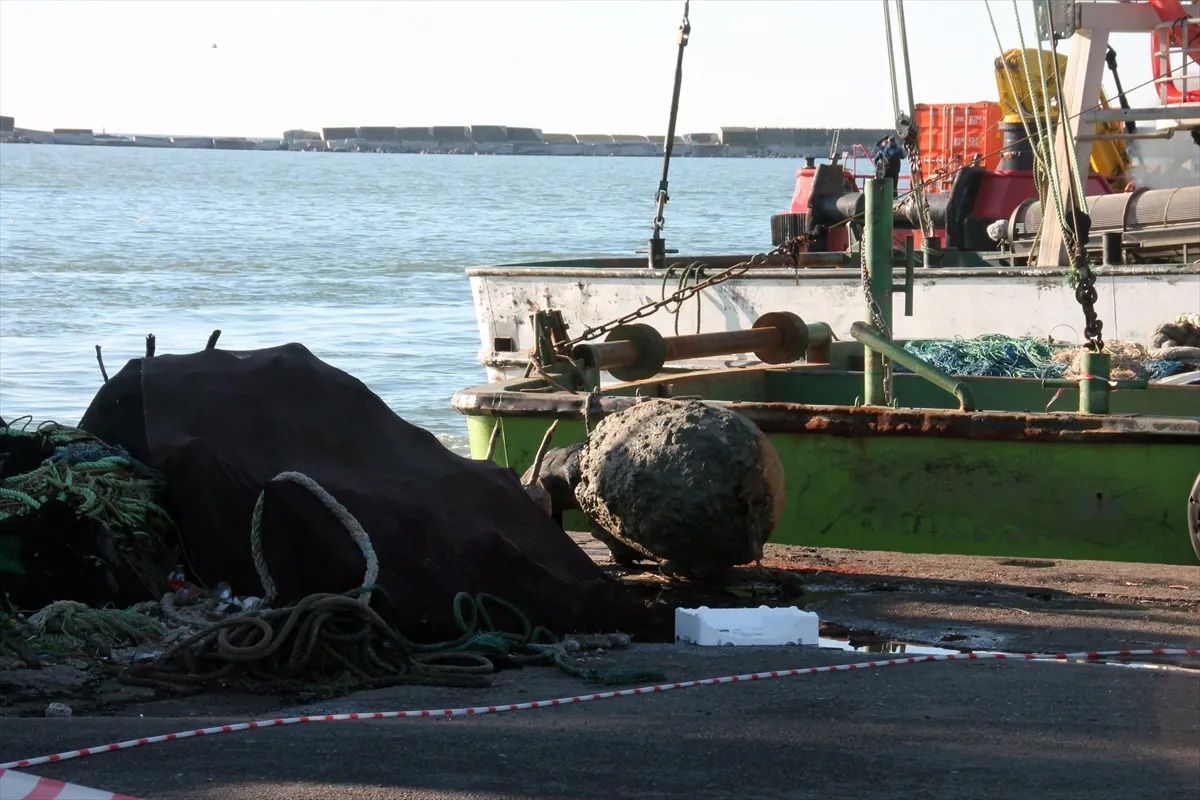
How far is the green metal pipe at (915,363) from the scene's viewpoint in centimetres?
790

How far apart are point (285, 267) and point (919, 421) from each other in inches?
1402

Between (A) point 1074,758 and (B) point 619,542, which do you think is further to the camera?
(B) point 619,542

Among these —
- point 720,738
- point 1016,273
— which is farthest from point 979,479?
point 1016,273

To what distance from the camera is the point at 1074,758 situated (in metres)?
4.50

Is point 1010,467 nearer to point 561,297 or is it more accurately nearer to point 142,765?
point 142,765

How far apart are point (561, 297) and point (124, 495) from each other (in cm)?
832

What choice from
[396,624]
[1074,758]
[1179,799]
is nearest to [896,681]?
[1074,758]

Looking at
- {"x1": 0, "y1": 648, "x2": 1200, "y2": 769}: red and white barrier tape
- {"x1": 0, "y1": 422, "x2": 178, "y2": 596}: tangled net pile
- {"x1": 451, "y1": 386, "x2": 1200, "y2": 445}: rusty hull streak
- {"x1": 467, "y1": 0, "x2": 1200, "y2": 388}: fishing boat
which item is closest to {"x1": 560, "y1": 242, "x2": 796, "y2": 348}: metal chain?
{"x1": 451, "y1": 386, "x2": 1200, "y2": 445}: rusty hull streak

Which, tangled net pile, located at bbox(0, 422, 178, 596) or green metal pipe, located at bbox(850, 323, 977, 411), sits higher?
green metal pipe, located at bbox(850, 323, 977, 411)

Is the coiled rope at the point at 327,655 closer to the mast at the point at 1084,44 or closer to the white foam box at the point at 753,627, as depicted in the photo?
the white foam box at the point at 753,627

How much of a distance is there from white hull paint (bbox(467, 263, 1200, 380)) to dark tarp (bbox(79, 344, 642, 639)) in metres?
5.36

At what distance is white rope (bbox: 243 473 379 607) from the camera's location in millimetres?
5965

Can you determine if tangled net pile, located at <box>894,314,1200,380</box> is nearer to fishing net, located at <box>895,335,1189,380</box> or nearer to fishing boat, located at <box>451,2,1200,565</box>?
fishing net, located at <box>895,335,1189,380</box>

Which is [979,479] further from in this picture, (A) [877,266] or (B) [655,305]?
(B) [655,305]
